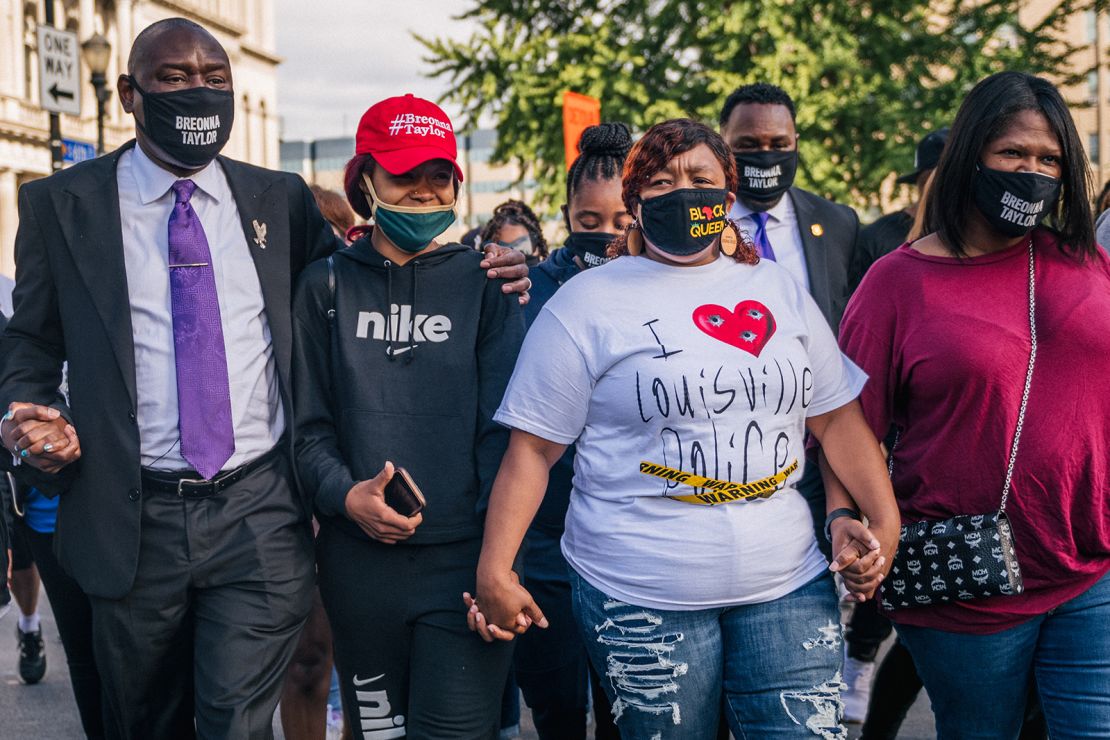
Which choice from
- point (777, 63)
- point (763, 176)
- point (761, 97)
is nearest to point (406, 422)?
point (763, 176)

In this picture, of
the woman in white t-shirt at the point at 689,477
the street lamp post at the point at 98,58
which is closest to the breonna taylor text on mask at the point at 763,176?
the woman in white t-shirt at the point at 689,477

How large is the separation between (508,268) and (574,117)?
23.5 feet

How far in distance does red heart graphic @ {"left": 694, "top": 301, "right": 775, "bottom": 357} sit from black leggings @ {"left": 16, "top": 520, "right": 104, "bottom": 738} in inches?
106

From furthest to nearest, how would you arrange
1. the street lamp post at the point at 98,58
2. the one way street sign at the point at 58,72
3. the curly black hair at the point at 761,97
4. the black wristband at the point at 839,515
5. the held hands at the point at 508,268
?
the street lamp post at the point at 98,58 → the one way street sign at the point at 58,72 → the curly black hair at the point at 761,97 → the held hands at the point at 508,268 → the black wristband at the point at 839,515

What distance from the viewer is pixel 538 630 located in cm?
423

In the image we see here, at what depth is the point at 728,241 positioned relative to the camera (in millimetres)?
3260

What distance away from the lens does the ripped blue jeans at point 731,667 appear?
9.72 feet

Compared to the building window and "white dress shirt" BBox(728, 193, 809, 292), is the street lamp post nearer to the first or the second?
"white dress shirt" BBox(728, 193, 809, 292)

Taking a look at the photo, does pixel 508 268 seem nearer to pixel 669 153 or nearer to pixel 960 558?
pixel 669 153

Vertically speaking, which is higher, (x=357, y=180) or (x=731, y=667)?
(x=357, y=180)

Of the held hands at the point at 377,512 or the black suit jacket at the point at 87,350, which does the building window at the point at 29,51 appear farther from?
the held hands at the point at 377,512

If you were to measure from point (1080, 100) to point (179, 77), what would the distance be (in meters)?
20.1

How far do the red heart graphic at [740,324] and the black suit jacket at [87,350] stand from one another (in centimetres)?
119

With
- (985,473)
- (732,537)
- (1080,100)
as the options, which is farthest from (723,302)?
(1080,100)
